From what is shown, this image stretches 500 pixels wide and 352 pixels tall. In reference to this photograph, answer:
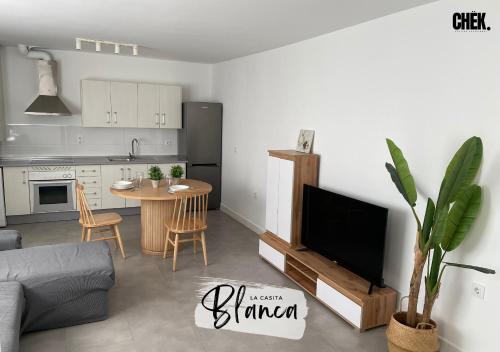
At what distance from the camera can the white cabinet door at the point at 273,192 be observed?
4473mm

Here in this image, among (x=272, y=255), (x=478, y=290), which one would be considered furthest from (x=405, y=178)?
(x=272, y=255)

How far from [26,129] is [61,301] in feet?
13.3

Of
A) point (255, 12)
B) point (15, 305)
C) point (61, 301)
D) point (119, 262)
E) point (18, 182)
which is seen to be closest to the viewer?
point (15, 305)

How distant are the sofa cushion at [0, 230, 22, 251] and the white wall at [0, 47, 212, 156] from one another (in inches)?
111

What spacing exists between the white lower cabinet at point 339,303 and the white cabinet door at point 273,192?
1092 millimetres

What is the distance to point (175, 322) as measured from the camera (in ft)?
10.9

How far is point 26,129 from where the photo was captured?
616cm

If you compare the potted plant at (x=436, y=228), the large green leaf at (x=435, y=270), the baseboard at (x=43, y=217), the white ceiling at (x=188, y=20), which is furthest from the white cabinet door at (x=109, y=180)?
the large green leaf at (x=435, y=270)

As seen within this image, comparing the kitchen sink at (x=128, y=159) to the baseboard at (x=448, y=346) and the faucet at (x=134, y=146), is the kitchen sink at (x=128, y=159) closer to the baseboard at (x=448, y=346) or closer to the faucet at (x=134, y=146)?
the faucet at (x=134, y=146)

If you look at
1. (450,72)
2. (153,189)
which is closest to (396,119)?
(450,72)

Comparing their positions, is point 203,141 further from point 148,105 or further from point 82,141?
point 82,141

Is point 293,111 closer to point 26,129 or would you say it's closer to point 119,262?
point 119,262

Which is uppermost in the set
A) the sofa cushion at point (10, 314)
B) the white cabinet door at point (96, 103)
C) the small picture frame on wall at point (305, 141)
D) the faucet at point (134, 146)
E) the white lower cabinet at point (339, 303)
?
the white cabinet door at point (96, 103)
